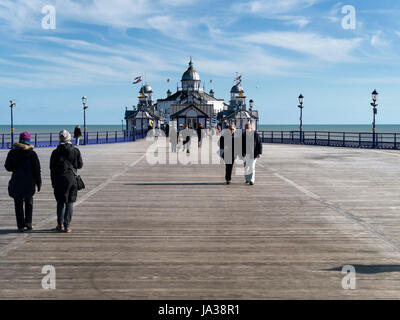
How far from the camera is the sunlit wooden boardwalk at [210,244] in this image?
5.19 metres

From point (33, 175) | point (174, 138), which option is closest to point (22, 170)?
point (33, 175)

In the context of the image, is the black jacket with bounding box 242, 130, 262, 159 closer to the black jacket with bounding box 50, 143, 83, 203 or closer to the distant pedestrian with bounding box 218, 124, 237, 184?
the distant pedestrian with bounding box 218, 124, 237, 184

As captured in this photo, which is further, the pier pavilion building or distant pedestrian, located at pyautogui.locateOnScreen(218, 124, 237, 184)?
the pier pavilion building

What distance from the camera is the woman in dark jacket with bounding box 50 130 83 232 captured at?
764cm

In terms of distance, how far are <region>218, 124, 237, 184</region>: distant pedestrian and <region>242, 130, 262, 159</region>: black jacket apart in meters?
0.31

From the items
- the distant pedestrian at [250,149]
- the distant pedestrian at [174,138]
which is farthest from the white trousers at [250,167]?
the distant pedestrian at [174,138]

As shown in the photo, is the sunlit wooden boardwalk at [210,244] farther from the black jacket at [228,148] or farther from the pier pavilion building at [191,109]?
the pier pavilion building at [191,109]

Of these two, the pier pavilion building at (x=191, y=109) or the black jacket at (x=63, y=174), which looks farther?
the pier pavilion building at (x=191, y=109)

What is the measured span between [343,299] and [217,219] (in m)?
4.31

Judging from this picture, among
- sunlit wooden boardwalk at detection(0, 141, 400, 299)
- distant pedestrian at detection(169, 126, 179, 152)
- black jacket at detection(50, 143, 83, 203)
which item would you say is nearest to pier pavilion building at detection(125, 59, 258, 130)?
distant pedestrian at detection(169, 126, 179, 152)

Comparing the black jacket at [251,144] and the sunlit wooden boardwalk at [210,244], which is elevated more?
the black jacket at [251,144]

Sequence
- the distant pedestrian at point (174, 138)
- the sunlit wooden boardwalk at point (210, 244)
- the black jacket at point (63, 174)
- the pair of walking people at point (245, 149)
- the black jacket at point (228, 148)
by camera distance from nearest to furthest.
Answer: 1. the sunlit wooden boardwalk at point (210, 244)
2. the black jacket at point (63, 174)
3. the black jacket at point (228, 148)
4. the pair of walking people at point (245, 149)
5. the distant pedestrian at point (174, 138)

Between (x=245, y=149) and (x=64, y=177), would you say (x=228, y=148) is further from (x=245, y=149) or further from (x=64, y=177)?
(x=64, y=177)

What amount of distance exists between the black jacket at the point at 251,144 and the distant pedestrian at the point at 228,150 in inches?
12.2
